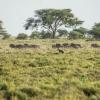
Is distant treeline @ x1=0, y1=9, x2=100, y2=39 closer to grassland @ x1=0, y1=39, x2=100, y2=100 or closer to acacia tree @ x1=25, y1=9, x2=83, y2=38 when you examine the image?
acacia tree @ x1=25, y1=9, x2=83, y2=38

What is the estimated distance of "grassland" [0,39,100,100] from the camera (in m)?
16.6

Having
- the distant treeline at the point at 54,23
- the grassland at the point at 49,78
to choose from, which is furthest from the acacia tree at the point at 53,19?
the grassland at the point at 49,78

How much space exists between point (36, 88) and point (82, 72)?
4.89m

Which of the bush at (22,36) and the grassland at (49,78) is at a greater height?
the grassland at (49,78)

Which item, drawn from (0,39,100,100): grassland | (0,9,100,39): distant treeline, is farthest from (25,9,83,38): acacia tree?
(0,39,100,100): grassland

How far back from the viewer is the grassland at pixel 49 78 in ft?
54.3

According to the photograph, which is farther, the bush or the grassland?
the bush

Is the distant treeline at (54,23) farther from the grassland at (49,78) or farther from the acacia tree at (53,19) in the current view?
the grassland at (49,78)

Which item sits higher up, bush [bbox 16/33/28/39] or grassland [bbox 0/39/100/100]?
grassland [bbox 0/39/100/100]

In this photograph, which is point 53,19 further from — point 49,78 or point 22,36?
point 49,78

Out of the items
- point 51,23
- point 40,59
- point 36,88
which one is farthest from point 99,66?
point 51,23

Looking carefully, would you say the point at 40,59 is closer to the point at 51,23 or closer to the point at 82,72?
the point at 82,72

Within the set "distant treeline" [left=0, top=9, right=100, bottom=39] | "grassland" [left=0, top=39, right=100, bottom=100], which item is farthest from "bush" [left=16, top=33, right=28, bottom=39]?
"grassland" [left=0, top=39, right=100, bottom=100]

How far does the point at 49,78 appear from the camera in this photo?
19219mm
